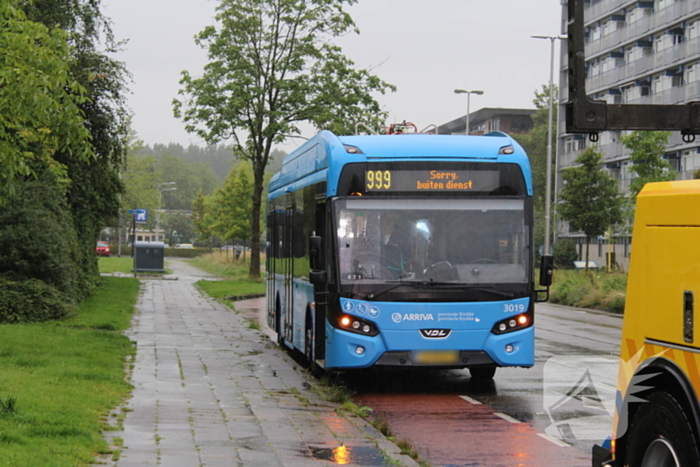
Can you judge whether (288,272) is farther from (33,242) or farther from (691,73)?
(691,73)

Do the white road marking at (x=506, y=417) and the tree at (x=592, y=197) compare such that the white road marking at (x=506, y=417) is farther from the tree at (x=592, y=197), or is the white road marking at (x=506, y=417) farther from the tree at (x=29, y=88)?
the tree at (x=592, y=197)

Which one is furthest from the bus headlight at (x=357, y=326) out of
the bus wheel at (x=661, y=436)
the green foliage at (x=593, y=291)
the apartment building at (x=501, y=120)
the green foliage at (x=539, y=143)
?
the apartment building at (x=501, y=120)

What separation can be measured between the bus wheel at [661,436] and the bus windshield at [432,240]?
6.86 meters

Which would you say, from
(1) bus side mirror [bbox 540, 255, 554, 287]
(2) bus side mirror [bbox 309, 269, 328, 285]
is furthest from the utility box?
(1) bus side mirror [bbox 540, 255, 554, 287]

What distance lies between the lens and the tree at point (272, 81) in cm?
4191

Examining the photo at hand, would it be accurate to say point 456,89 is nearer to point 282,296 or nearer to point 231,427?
point 282,296

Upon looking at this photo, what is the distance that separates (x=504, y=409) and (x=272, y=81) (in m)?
32.9

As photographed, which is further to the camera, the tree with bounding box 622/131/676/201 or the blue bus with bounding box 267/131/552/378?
the tree with bounding box 622/131/676/201

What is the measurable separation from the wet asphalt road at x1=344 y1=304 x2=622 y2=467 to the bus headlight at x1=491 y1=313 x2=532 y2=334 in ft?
2.72

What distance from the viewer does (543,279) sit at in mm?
11734

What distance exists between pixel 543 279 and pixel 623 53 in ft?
202

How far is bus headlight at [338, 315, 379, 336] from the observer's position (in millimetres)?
11555

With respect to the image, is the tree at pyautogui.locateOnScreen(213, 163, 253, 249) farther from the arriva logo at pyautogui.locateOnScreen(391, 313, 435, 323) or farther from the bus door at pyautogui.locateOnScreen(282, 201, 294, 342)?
the arriva logo at pyautogui.locateOnScreen(391, 313, 435, 323)

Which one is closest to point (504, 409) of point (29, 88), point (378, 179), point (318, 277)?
point (318, 277)
